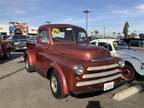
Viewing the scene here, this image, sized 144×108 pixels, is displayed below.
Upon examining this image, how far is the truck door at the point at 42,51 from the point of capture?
26.0 feet

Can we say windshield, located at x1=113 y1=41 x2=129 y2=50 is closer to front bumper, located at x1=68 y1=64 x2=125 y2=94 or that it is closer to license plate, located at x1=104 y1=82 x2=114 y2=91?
front bumper, located at x1=68 y1=64 x2=125 y2=94

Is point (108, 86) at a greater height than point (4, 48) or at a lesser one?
lesser

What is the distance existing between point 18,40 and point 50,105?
62.4ft

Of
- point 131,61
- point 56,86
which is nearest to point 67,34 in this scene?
point 56,86

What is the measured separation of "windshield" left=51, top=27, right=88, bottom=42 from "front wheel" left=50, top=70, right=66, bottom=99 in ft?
4.54

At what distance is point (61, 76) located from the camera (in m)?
6.49

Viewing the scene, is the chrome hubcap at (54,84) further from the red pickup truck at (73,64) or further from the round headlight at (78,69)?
the round headlight at (78,69)

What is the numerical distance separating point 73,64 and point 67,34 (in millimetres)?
2141

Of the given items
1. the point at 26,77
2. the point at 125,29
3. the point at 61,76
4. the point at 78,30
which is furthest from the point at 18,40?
the point at 125,29

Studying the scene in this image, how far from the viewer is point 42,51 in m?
8.31

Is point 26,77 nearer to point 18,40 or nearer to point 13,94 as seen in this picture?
point 13,94

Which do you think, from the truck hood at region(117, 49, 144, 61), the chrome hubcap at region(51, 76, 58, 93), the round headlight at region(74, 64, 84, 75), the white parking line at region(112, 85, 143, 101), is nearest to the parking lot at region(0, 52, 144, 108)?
the white parking line at region(112, 85, 143, 101)

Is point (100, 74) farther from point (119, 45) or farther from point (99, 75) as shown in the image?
point (119, 45)

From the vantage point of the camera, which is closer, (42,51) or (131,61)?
(42,51)
